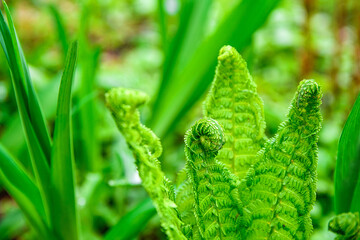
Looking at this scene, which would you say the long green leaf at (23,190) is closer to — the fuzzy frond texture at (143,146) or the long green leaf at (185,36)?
the fuzzy frond texture at (143,146)

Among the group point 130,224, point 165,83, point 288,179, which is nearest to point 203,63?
point 165,83

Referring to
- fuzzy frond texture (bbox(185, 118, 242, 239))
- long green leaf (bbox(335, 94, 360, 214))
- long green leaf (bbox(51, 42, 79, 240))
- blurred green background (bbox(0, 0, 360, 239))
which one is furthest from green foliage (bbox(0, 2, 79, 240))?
long green leaf (bbox(335, 94, 360, 214))

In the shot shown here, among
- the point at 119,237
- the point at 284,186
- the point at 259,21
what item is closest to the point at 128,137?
the point at 284,186

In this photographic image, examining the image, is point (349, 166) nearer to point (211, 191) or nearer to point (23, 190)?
point (211, 191)

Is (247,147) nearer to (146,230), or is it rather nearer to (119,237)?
(119,237)

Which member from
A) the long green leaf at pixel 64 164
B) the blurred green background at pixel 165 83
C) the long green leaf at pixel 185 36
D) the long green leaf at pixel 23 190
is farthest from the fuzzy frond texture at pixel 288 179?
the long green leaf at pixel 185 36

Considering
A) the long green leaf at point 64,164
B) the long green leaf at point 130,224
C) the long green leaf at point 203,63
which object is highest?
the long green leaf at point 203,63

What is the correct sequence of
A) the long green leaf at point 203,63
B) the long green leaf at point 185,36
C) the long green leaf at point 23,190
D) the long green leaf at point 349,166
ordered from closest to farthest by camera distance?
1. the long green leaf at point 349,166
2. the long green leaf at point 23,190
3. the long green leaf at point 203,63
4. the long green leaf at point 185,36
